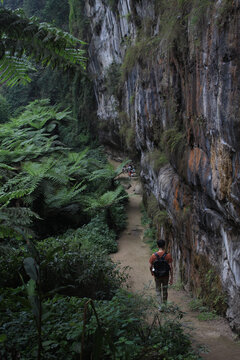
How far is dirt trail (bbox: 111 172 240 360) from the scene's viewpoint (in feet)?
12.7

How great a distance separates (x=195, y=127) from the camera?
5410 millimetres

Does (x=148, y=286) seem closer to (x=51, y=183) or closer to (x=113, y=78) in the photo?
(x=51, y=183)

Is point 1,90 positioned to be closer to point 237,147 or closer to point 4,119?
point 4,119

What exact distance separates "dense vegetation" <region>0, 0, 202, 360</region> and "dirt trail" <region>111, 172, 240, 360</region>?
1.26 ft

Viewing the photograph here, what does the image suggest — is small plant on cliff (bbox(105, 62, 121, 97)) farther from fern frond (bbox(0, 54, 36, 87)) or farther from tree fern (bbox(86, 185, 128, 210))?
fern frond (bbox(0, 54, 36, 87))

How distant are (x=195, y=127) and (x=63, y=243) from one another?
3187mm

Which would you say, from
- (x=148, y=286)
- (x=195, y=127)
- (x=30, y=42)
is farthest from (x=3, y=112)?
(x=148, y=286)

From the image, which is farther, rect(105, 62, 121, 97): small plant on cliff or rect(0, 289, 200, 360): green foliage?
rect(105, 62, 121, 97): small plant on cliff

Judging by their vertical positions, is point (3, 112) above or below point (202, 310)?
above

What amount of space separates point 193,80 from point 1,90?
20610mm

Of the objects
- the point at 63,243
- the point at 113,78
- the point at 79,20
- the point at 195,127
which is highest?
the point at 79,20

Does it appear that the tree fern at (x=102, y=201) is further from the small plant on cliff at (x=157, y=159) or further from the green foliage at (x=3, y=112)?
the green foliage at (x=3, y=112)

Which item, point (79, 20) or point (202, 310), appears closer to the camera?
point (202, 310)

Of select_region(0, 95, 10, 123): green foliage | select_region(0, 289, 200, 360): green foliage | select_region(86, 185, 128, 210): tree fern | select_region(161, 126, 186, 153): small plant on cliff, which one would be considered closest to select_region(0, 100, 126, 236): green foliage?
select_region(86, 185, 128, 210): tree fern
